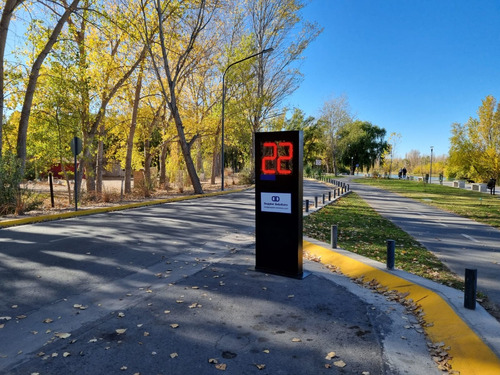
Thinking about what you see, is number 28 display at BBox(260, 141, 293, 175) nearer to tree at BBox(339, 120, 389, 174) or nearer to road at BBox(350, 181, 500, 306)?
road at BBox(350, 181, 500, 306)

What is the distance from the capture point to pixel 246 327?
3840 millimetres

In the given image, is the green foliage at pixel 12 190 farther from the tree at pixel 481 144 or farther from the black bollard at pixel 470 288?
the tree at pixel 481 144

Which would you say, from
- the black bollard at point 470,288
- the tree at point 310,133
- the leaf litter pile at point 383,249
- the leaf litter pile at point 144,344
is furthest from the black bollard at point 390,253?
the tree at point 310,133

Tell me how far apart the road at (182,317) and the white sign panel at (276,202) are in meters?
1.14

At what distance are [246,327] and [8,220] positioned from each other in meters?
10.1

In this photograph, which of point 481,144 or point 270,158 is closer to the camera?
point 270,158

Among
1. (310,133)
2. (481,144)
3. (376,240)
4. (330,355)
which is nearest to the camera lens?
(330,355)

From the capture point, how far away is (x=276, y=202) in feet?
18.7

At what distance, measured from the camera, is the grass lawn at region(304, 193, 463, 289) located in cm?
600

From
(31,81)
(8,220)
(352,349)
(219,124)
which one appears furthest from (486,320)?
(219,124)

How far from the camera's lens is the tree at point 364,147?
245 feet

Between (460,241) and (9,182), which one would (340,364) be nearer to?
(460,241)

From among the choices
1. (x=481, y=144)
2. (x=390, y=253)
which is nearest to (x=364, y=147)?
(x=481, y=144)

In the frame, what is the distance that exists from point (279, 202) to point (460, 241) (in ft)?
20.2
